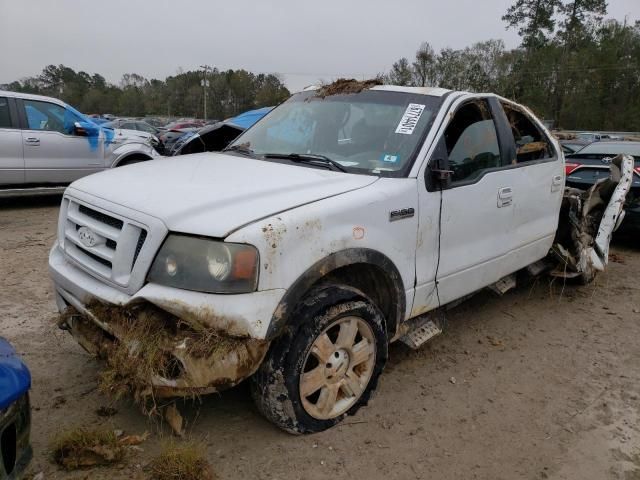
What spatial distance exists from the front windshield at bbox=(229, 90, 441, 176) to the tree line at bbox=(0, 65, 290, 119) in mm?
64632

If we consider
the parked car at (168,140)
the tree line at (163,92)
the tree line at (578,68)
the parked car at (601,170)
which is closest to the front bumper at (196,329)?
the parked car at (601,170)

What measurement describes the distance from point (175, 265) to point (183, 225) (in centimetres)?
18

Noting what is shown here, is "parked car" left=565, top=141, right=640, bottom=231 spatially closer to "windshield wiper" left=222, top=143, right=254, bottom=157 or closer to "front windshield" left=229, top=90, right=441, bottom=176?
"front windshield" left=229, top=90, right=441, bottom=176

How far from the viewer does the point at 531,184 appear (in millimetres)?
4062

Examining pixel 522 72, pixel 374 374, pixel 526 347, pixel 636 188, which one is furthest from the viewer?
pixel 522 72

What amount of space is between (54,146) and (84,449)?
6943 mm

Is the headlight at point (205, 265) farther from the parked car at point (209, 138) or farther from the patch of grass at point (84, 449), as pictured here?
the parked car at point (209, 138)

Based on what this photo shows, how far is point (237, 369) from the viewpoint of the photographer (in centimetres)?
229

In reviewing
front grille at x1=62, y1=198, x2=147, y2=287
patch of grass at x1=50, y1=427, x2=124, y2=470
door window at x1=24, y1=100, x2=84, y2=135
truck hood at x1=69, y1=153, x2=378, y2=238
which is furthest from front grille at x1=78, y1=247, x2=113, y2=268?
door window at x1=24, y1=100, x2=84, y2=135

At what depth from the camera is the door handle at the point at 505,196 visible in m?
3.68

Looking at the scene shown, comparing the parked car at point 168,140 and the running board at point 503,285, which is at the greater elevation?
the parked car at point 168,140

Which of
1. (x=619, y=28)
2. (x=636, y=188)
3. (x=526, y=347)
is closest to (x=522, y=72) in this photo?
(x=619, y=28)

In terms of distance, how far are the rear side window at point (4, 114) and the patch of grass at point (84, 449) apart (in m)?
6.76

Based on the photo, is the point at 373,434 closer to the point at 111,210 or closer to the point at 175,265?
the point at 175,265
